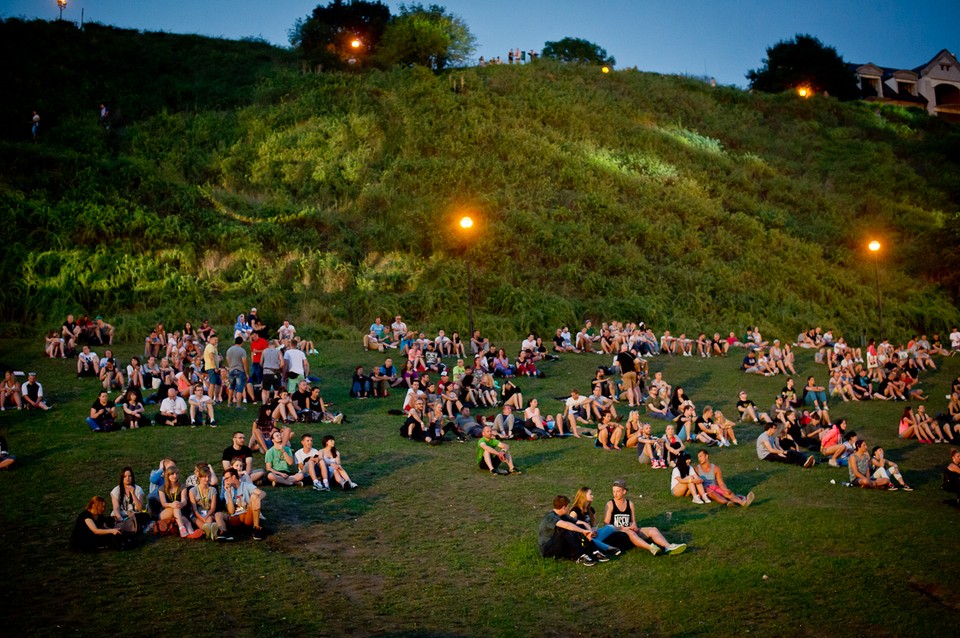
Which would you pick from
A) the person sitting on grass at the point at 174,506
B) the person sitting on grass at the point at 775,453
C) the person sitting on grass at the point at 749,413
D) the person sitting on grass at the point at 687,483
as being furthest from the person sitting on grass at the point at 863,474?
the person sitting on grass at the point at 174,506

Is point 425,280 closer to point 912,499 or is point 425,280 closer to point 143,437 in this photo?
point 143,437

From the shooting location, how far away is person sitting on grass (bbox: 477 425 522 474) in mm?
14234

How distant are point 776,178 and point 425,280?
25611 mm

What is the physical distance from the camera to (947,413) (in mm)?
19984

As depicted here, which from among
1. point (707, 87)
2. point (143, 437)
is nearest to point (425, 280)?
point (143, 437)

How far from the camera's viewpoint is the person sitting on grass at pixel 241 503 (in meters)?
10.6

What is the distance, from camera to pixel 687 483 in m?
12.7

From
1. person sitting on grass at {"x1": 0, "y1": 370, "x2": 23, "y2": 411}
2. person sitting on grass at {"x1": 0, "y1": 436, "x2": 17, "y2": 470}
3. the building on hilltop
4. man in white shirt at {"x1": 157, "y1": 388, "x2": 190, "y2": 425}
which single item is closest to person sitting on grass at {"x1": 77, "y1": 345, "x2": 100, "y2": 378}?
person sitting on grass at {"x1": 0, "y1": 370, "x2": 23, "y2": 411}

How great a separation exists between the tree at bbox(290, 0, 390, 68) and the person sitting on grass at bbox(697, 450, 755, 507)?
52934 millimetres

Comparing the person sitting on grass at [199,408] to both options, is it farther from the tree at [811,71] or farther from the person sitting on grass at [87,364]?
the tree at [811,71]

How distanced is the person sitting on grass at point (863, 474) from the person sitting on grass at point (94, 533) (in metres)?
11.1

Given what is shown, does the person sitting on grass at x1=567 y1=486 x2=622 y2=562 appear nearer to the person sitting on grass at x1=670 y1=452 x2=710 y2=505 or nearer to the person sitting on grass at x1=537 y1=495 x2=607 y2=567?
the person sitting on grass at x1=537 y1=495 x2=607 y2=567

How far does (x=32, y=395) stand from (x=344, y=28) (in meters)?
51.9

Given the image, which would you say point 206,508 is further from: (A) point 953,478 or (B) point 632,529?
(A) point 953,478
